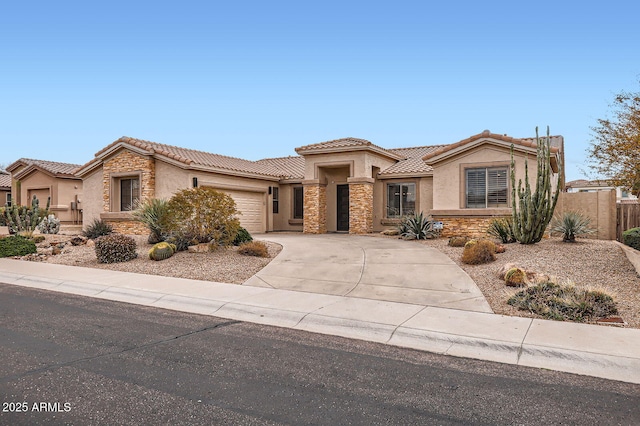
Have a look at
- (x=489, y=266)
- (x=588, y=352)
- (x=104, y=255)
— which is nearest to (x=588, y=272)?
(x=489, y=266)

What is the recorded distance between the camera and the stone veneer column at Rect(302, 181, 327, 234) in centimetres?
2355

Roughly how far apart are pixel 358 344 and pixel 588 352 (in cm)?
293

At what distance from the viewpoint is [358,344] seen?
20.8 feet

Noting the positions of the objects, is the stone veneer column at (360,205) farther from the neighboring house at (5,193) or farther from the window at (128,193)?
the neighboring house at (5,193)

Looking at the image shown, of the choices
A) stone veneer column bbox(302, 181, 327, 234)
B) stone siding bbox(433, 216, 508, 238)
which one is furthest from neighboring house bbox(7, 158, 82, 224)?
stone siding bbox(433, 216, 508, 238)

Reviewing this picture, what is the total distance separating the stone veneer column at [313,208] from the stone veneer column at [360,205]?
1.79 metres

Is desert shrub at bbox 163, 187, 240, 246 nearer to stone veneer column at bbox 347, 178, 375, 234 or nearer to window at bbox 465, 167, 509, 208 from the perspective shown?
stone veneer column at bbox 347, 178, 375, 234

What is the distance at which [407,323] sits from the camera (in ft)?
23.2

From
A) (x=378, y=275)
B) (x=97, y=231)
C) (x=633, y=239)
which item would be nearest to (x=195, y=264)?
(x=378, y=275)

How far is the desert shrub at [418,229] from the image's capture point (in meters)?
18.0

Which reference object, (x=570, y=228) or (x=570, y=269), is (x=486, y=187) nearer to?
(x=570, y=228)

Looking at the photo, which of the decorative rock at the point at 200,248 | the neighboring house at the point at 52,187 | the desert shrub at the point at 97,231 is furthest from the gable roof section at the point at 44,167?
the decorative rock at the point at 200,248

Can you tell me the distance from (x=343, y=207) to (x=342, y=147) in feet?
12.4

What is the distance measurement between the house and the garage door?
0.18ft
